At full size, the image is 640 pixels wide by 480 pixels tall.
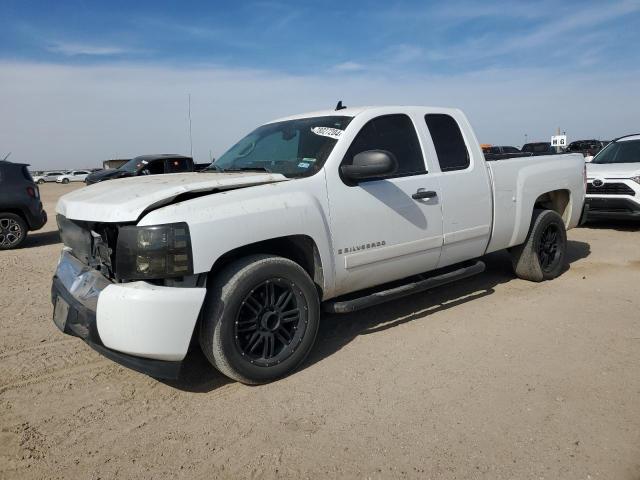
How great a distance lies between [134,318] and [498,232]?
3.55 m

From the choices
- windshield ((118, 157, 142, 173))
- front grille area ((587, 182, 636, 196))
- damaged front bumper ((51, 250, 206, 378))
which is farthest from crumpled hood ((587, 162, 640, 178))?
windshield ((118, 157, 142, 173))

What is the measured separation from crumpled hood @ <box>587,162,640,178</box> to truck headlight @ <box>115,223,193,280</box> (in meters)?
8.38

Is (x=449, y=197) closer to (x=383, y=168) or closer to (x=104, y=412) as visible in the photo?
(x=383, y=168)

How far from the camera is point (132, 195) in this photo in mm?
3139

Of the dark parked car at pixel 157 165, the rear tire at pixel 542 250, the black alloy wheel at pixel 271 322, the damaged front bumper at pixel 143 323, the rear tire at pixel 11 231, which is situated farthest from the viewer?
the dark parked car at pixel 157 165

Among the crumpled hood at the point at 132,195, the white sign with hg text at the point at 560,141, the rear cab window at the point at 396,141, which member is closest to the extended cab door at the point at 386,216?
the rear cab window at the point at 396,141

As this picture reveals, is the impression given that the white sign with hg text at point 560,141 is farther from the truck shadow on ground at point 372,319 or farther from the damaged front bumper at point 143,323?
the damaged front bumper at point 143,323

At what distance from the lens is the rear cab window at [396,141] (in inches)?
158

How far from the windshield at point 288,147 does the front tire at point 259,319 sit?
83 centimetres

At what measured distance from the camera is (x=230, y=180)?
3.38 meters

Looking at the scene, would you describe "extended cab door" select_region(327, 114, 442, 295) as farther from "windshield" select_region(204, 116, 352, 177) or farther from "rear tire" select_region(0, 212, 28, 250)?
"rear tire" select_region(0, 212, 28, 250)

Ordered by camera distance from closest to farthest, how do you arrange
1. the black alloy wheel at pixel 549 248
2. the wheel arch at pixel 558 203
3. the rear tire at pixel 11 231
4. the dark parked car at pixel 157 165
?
the black alloy wheel at pixel 549 248, the wheel arch at pixel 558 203, the rear tire at pixel 11 231, the dark parked car at pixel 157 165

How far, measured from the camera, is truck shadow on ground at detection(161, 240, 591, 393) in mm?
→ 3502

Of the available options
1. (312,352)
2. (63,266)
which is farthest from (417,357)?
(63,266)
